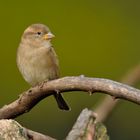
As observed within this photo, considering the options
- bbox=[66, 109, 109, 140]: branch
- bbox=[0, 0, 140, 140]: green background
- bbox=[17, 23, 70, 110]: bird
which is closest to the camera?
bbox=[66, 109, 109, 140]: branch

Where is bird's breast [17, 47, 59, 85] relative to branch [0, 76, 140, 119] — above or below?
below

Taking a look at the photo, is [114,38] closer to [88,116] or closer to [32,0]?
[32,0]

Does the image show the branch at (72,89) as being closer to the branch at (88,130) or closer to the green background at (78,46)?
the branch at (88,130)

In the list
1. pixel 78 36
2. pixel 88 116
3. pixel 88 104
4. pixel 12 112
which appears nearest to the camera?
pixel 88 116

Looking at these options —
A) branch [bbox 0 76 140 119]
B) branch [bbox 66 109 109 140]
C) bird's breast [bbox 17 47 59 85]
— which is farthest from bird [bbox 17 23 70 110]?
branch [bbox 66 109 109 140]

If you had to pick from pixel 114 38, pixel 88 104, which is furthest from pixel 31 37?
pixel 114 38

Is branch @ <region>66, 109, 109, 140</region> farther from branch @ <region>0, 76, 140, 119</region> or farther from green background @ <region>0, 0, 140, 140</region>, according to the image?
green background @ <region>0, 0, 140, 140</region>

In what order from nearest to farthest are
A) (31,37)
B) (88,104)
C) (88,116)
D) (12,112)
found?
(88,116) → (12,112) → (31,37) → (88,104)
